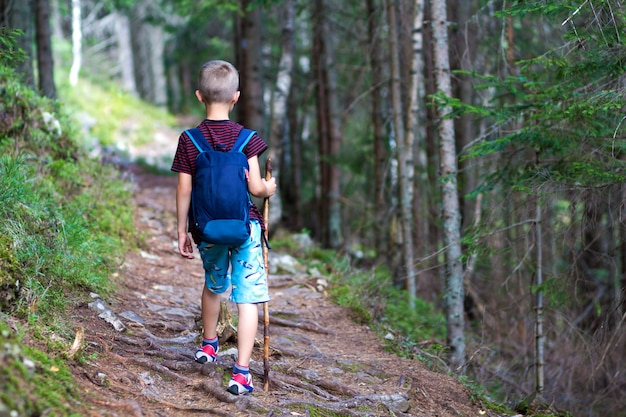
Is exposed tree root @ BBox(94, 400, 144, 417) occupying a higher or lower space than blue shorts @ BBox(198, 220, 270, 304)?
lower

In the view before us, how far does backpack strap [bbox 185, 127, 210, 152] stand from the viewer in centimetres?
395

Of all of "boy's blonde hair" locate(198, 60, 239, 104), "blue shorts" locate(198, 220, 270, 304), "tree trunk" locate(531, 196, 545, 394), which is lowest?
"tree trunk" locate(531, 196, 545, 394)

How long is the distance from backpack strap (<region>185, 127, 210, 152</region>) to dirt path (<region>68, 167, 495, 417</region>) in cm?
155

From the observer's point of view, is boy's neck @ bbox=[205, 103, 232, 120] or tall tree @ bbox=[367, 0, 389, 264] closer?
boy's neck @ bbox=[205, 103, 232, 120]

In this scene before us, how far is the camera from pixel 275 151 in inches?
451

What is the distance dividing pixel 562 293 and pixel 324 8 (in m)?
8.18

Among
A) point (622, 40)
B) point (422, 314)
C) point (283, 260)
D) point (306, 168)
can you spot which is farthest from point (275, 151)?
point (306, 168)

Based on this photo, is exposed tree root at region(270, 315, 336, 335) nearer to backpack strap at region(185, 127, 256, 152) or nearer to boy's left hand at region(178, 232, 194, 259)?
boy's left hand at region(178, 232, 194, 259)

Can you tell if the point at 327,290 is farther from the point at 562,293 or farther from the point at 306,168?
the point at 306,168

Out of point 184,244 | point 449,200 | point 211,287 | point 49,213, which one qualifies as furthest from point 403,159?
point 184,244

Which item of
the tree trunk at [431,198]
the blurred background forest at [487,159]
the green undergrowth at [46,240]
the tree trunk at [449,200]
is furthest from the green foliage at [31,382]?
the tree trunk at [431,198]

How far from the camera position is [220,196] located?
12.6ft

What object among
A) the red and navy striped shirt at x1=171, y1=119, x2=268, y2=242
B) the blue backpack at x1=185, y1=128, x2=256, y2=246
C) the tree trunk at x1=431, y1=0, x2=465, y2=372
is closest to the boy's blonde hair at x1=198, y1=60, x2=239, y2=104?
the red and navy striped shirt at x1=171, y1=119, x2=268, y2=242

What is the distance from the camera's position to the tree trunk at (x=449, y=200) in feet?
23.4
